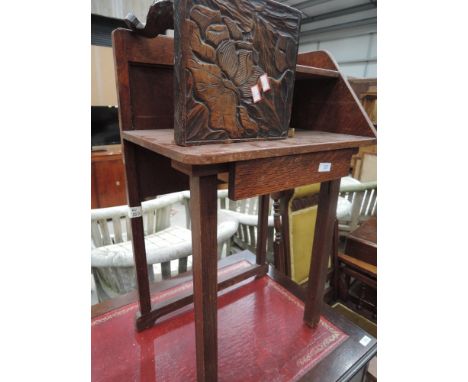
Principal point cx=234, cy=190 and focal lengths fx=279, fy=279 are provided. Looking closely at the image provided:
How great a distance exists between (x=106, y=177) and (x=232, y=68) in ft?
9.16

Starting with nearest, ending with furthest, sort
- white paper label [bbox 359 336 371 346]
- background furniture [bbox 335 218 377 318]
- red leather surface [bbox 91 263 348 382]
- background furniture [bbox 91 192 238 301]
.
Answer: red leather surface [bbox 91 263 348 382] < white paper label [bbox 359 336 371 346] < background furniture [bbox 91 192 238 301] < background furniture [bbox 335 218 377 318]

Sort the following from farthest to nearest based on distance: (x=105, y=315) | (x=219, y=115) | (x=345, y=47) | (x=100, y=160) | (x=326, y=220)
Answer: (x=345, y=47) → (x=100, y=160) → (x=105, y=315) → (x=326, y=220) → (x=219, y=115)

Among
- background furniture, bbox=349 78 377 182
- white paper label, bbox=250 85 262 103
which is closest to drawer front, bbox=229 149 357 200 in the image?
white paper label, bbox=250 85 262 103

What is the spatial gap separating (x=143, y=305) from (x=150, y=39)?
83cm

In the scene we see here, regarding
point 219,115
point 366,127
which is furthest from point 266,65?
point 366,127

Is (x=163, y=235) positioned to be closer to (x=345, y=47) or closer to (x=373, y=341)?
(x=373, y=341)

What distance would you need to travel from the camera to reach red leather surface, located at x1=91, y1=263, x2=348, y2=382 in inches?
32.0

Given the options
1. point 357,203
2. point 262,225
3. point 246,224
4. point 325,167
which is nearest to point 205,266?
point 325,167

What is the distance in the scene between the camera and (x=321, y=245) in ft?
3.04

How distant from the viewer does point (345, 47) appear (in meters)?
5.80

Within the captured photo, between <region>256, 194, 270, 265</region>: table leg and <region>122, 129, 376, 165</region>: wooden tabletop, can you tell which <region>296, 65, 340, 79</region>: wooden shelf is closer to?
<region>122, 129, 376, 165</region>: wooden tabletop

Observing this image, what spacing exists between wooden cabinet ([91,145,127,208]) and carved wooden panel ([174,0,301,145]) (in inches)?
99.8

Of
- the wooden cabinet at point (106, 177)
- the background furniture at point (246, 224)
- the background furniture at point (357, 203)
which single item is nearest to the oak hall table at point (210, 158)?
the background furniture at point (246, 224)

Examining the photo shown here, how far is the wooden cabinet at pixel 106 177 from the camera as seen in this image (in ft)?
9.52
